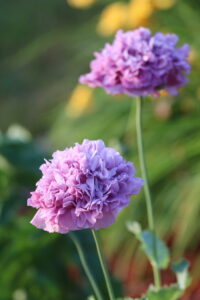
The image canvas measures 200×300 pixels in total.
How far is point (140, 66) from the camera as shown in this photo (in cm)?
118

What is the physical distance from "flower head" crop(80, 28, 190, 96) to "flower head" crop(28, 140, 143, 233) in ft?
0.93

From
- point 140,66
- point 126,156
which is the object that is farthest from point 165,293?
point 126,156

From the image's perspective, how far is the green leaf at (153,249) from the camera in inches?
46.6

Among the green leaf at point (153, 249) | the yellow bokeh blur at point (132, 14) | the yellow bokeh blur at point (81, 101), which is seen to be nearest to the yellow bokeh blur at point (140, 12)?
the yellow bokeh blur at point (132, 14)

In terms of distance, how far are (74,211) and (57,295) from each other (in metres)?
1.23

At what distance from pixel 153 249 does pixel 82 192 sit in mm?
332

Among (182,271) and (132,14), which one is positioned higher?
(132,14)

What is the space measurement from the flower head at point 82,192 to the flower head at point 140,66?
0.28 meters

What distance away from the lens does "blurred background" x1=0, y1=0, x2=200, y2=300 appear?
200 cm

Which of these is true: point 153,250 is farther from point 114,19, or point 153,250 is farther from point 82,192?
point 114,19

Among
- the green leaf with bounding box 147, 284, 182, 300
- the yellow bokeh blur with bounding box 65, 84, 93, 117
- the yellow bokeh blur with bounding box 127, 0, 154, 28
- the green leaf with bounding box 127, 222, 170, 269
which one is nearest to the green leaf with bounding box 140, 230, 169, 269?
the green leaf with bounding box 127, 222, 170, 269

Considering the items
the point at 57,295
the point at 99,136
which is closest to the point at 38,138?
the point at 99,136

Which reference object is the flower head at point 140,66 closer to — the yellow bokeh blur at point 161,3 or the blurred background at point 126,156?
the blurred background at point 126,156

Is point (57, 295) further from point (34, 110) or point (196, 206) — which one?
point (34, 110)
